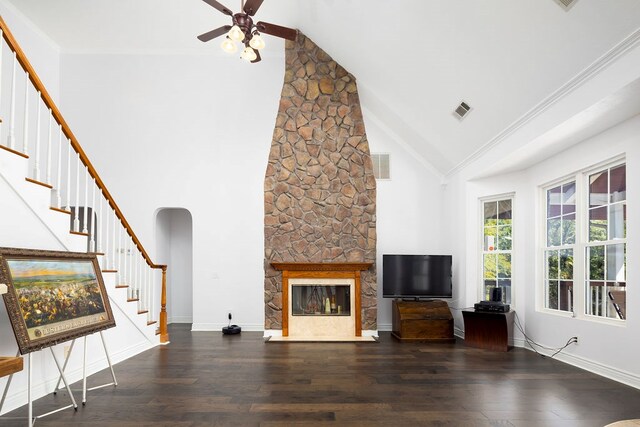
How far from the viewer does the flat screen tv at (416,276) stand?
6215mm

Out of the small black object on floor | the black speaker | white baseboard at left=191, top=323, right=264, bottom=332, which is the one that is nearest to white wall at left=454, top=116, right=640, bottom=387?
the black speaker

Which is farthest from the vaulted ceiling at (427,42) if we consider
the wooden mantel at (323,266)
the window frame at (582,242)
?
the wooden mantel at (323,266)

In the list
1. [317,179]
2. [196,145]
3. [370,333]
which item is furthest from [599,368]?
[196,145]

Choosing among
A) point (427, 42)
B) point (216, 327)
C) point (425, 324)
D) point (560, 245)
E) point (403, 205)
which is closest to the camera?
point (427, 42)

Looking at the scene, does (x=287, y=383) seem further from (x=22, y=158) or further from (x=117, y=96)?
(x=117, y=96)

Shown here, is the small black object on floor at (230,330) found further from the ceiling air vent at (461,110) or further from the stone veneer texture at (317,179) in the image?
the ceiling air vent at (461,110)

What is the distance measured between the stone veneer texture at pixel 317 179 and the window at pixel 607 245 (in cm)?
297

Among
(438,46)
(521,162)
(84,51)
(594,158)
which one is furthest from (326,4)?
(84,51)

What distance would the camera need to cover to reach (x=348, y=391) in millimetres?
3613

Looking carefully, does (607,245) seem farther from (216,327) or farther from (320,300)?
(216,327)

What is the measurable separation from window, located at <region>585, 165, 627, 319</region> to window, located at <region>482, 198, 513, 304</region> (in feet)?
4.42

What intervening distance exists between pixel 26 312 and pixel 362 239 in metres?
4.67

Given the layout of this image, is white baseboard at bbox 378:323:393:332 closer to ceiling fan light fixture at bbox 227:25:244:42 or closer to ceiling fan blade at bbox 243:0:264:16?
ceiling fan light fixture at bbox 227:25:244:42

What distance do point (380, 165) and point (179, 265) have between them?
4.16 m
